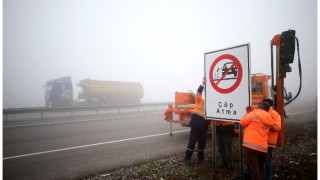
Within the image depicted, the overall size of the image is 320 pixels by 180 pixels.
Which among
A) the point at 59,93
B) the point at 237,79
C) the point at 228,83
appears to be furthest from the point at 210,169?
the point at 59,93

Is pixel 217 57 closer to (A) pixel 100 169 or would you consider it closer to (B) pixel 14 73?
(A) pixel 100 169

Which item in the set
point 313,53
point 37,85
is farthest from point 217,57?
point 313,53

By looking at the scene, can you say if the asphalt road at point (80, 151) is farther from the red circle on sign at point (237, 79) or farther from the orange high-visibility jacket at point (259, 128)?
the red circle on sign at point (237, 79)

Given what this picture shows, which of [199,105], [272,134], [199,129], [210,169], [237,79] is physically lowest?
[210,169]

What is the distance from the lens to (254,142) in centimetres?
377

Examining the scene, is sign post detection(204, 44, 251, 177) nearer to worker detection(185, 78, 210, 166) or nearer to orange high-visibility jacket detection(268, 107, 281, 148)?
orange high-visibility jacket detection(268, 107, 281, 148)

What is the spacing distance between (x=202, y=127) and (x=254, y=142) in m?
1.88

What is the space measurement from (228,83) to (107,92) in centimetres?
A: 2396

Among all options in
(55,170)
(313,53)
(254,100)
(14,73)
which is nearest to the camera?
(55,170)

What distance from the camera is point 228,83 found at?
3555mm

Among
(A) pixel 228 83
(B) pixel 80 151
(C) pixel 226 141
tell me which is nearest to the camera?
(A) pixel 228 83

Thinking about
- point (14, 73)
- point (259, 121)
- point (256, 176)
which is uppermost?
point (14, 73)

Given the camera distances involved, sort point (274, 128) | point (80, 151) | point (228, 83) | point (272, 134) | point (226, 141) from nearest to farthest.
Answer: point (228, 83) → point (274, 128) → point (272, 134) → point (226, 141) → point (80, 151)

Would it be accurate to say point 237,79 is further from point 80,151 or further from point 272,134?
point 80,151
